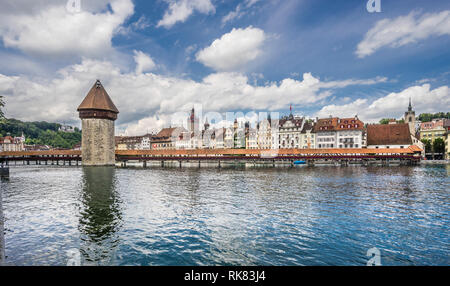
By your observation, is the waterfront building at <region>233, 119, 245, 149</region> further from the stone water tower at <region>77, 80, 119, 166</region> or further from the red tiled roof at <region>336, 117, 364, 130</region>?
the stone water tower at <region>77, 80, 119, 166</region>

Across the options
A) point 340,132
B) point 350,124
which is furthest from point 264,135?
point 350,124

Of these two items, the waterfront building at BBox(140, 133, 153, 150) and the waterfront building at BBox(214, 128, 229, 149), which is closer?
the waterfront building at BBox(214, 128, 229, 149)

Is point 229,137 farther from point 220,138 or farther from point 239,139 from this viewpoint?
point 220,138

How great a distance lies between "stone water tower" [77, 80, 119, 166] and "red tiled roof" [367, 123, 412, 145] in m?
66.2

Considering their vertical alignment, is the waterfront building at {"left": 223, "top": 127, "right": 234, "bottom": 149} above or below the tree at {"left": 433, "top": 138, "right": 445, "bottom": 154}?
above

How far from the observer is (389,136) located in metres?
67.4

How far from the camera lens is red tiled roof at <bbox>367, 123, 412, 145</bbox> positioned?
65.4 metres

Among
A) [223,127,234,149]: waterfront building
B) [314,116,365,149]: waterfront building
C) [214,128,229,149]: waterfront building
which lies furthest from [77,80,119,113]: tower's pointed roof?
[314,116,365,149]: waterfront building

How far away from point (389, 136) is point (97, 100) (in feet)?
237

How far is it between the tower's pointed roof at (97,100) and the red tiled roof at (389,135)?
66226 millimetres

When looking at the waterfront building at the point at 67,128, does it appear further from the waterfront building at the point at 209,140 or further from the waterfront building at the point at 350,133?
the waterfront building at the point at 350,133

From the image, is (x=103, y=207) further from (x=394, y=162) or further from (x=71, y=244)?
(x=394, y=162)
